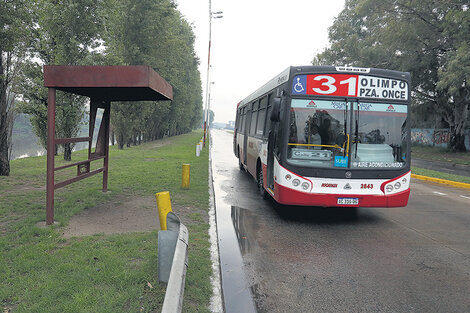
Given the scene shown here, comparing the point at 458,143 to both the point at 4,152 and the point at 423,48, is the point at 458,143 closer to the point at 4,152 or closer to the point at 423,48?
the point at 423,48

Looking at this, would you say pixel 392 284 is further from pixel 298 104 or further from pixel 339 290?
pixel 298 104

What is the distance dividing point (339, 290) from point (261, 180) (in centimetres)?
522

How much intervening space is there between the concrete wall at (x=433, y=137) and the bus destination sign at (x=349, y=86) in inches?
1210

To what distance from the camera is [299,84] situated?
6516 millimetres

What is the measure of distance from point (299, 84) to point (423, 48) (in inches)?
979

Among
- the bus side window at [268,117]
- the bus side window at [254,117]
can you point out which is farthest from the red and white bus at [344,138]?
the bus side window at [254,117]

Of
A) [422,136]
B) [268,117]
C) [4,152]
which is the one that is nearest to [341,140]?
[268,117]

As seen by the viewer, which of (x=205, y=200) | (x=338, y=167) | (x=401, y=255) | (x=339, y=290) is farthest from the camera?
(x=205, y=200)

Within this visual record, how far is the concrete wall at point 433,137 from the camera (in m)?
33.8

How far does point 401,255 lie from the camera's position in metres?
5.09

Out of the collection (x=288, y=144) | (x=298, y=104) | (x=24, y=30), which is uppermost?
(x=24, y=30)

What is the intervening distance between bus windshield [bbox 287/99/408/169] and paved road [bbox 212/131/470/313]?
1310mm

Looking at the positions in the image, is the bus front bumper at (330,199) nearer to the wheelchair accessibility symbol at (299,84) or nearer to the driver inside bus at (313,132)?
the driver inside bus at (313,132)

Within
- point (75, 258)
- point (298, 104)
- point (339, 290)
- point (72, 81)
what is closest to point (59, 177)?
point (72, 81)
